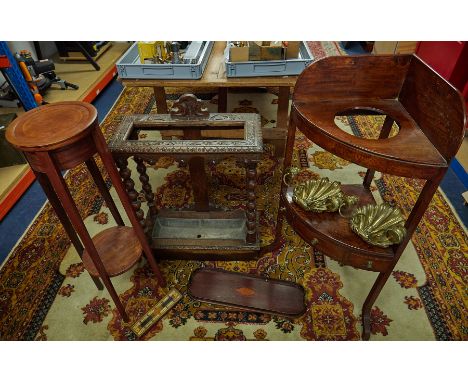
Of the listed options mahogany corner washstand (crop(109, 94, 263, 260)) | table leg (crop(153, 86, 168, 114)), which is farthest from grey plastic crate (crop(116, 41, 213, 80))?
mahogany corner washstand (crop(109, 94, 263, 260))

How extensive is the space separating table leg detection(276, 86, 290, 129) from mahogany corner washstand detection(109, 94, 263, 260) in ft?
2.01

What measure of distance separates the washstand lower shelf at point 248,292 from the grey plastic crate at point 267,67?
67.8 inches

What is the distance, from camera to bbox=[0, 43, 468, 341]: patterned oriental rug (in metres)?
2.06

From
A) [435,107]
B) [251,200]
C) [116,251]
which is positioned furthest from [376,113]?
[116,251]

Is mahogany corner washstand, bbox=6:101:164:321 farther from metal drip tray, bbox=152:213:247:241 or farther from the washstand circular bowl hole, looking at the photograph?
the washstand circular bowl hole

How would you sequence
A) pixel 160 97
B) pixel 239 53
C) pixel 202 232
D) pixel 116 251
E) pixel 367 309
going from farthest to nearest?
pixel 160 97 < pixel 239 53 < pixel 202 232 < pixel 116 251 < pixel 367 309

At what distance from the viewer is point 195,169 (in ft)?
7.80

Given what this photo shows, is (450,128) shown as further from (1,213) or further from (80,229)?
(1,213)

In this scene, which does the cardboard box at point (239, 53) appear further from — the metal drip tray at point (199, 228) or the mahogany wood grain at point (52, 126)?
the mahogany wood grain at point (52, 126)

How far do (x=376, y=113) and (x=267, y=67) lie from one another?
1309mm

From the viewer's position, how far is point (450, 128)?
131 centimetres

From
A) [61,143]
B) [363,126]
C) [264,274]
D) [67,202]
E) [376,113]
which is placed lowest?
[264,274]

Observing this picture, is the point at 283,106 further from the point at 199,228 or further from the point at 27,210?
the point at 27,210

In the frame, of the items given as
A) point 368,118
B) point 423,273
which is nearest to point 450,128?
point 423,273
